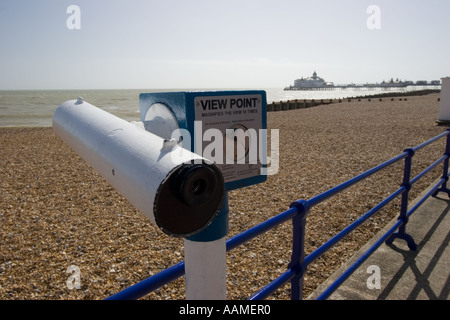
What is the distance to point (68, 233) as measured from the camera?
504cm

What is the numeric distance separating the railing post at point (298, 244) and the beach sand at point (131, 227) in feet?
5.51

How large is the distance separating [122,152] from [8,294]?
11.4 feet

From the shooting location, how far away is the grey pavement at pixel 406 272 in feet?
9.75

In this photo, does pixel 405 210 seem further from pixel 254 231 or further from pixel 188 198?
pixel 188 198

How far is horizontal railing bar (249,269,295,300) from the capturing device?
1634mm

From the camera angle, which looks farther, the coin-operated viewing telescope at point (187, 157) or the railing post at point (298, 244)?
the railing post at point (298, 244)

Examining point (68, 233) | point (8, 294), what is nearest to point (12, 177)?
point (68, 233)

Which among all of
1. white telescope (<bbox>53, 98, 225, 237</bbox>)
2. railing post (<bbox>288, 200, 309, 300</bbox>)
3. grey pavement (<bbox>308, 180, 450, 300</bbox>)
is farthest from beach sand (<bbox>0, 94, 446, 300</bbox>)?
white telescope (<bbox>53, 98, 225, 237</bbox>)
